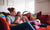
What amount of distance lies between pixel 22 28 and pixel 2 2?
1723mm

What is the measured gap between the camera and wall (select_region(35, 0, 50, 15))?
3.94 m

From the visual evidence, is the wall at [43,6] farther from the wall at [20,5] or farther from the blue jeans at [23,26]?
the blue jeans at [23,26]

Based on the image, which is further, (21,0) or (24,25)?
(21,0)

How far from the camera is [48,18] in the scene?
10.2 ft

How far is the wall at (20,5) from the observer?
2.95m

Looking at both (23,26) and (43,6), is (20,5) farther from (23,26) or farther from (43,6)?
(23,26)

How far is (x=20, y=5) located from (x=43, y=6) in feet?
4.12

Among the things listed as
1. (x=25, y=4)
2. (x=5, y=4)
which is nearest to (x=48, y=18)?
(x=25, y=4)

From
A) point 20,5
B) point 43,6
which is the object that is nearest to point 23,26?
point 20,5

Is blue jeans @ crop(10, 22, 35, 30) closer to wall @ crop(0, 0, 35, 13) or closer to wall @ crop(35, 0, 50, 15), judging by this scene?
wall @ crop(0, 0, 35, 13)

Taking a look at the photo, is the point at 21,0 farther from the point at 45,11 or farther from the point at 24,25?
the point at 24,25

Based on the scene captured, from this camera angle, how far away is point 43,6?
400 cm

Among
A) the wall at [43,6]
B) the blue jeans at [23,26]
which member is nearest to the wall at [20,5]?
the wall at [43,6]

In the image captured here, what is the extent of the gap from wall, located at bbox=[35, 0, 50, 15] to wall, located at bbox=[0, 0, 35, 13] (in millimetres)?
250
